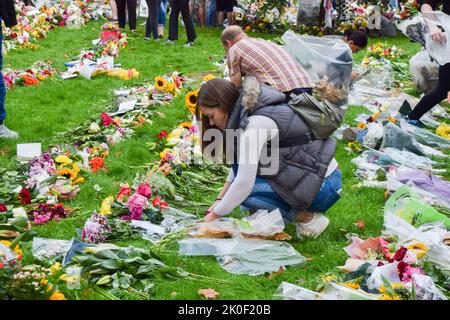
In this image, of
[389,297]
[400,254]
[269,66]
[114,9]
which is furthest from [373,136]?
[114,9]

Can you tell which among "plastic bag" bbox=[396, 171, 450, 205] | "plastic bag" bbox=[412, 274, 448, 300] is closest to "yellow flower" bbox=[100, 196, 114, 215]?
"plastic bag" bbox=[412, 274, 448, 300]

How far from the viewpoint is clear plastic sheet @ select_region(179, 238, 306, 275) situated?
388 cm

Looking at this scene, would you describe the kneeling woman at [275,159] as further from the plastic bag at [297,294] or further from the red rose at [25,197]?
the red rose at [25,197]

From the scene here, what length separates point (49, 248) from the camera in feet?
13.1

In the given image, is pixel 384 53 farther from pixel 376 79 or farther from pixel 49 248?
pixel 49 248

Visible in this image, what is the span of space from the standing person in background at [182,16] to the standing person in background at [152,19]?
0.32m

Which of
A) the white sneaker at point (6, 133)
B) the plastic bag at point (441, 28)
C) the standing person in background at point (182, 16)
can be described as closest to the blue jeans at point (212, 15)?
the standing person in background at point (182, 16)

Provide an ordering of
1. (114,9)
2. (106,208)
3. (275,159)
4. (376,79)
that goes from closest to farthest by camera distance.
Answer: (275,159)
(106,208)
(376,79)
(114,9)

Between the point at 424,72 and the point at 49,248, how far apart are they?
615cm

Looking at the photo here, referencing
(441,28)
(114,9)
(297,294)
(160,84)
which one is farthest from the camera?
(114,9)

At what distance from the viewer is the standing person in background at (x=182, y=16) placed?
12.4 metres

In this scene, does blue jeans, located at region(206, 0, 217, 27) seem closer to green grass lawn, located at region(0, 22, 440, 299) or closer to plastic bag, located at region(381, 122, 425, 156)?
green grass lawn, located at region(0, 22, 440, 299)

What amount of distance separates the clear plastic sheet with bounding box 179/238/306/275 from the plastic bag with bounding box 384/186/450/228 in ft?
2.62

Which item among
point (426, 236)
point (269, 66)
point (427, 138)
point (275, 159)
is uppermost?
point (269, 66)
